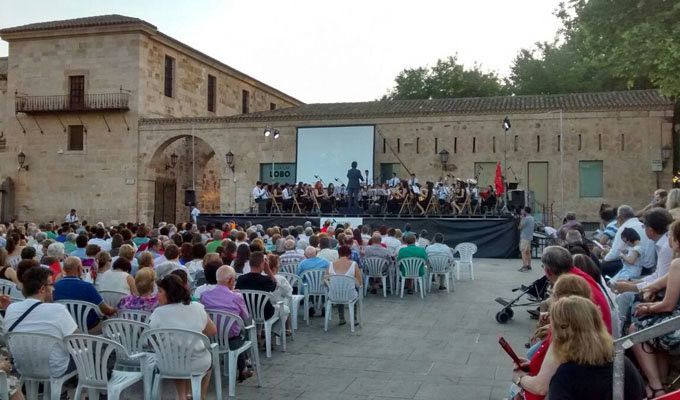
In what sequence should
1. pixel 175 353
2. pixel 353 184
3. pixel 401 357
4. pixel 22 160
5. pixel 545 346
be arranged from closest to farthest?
pixel 545 346
pixel 175 353
pixel 401 357
pixel 353 184
pixel 22 160

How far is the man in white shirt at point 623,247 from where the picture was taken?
240 inches

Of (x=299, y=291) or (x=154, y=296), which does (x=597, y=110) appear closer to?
(x=299, y=291)

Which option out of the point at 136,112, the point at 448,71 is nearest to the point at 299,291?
the point at 136,112

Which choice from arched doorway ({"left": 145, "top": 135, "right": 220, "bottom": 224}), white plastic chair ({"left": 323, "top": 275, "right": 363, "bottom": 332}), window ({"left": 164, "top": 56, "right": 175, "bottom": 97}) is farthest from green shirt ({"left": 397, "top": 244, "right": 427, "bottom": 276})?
window ({"left": 164, "top": 56, "right": 175, "bottom": 97})

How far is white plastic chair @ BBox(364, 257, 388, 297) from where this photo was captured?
32.4 ft

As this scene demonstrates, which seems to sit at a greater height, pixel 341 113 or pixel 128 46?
pixel 128 46

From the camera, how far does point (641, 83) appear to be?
29234mm

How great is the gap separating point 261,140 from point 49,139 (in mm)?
9844

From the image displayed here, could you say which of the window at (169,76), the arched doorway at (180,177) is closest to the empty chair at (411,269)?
the arched doorway at (180,177)

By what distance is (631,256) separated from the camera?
19.9 feet

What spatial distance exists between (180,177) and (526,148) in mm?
15622

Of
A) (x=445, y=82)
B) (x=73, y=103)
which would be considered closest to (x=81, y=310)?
(x=73, y=103)

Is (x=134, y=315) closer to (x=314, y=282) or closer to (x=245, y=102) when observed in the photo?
(x=314, y=282)

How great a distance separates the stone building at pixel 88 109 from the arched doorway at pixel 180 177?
0.38 ft
